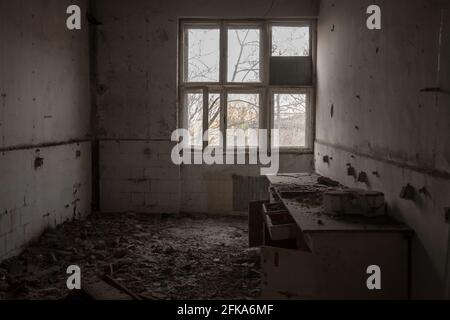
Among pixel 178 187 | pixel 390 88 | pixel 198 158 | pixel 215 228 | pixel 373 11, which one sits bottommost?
pixel 215 228

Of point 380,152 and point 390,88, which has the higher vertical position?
point 390,88

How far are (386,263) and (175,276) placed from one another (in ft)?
6.47

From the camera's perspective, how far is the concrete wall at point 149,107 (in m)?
6.88

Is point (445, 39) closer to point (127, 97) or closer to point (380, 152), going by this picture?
point (380, 152)

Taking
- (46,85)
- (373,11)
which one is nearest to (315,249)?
(373,11)

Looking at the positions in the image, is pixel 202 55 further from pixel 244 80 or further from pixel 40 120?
pixel 40 120

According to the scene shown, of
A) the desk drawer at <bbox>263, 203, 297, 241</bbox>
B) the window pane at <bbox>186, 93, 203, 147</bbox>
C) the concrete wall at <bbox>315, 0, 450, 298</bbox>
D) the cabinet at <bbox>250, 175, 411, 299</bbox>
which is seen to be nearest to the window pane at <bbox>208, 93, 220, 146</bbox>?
the window pane at <bbox>186, 93, 203, 147</bbox>

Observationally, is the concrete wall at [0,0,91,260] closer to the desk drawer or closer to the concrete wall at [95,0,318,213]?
the concrete wall at [95,0,318,213]

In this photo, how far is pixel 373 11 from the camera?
159 inches

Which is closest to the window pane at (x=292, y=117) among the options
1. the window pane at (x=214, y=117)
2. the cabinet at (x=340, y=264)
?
the window pane at (x=214, y=117)

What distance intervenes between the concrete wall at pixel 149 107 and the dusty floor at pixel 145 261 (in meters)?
0.73

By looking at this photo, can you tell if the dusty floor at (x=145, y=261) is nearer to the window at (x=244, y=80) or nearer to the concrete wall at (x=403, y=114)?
Result: the concrete wall at (x=403, y=114)

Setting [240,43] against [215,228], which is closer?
[215,228]

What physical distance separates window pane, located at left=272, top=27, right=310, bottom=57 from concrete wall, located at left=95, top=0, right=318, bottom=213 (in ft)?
0.81
